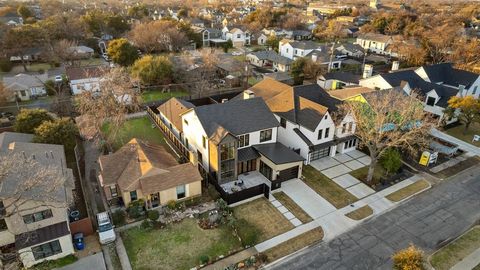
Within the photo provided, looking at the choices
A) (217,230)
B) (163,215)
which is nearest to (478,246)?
(217,230)

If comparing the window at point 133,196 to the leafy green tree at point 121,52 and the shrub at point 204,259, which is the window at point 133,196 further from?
the leafy green tree at point 121,52

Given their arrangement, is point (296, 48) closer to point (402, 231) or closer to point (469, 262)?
point (402, 231)

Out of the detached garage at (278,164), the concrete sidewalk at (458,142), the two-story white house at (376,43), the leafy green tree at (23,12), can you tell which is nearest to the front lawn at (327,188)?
the detached garage at (278,164)

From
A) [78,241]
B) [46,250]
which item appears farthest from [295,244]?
[46,250]

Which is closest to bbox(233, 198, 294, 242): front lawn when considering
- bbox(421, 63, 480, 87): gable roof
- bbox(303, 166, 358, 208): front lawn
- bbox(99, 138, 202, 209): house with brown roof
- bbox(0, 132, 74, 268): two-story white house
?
bbox(99, 138, 202, 209): house with brown roof

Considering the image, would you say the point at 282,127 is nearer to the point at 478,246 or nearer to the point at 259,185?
the point at 259,185

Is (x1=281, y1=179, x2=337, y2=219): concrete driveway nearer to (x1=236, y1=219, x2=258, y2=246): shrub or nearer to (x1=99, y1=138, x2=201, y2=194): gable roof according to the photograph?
(x1=236, y1=219, x2=258, y2=246): shrub
